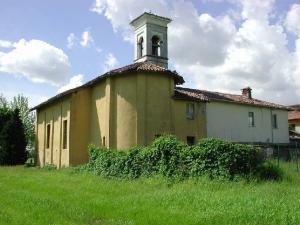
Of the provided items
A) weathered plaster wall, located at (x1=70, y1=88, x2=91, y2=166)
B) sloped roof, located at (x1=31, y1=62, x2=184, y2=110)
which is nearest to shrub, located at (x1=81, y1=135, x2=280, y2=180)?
sloped roof, located at (x1=31, y1=62, x2=184, y2=110)

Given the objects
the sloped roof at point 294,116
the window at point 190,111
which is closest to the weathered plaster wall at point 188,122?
the window at point 190,111

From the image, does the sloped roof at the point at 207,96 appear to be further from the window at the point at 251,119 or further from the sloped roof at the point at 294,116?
the sloped roof at the point at 294,116

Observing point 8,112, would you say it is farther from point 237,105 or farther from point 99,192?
point 99,192

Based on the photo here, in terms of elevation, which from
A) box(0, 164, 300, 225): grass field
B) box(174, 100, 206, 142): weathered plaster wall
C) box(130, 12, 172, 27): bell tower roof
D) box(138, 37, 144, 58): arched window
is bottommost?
box(0, 164, 300, 225): grass field

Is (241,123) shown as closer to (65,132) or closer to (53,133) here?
(65,132)

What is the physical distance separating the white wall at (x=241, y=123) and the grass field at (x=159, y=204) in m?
15.8

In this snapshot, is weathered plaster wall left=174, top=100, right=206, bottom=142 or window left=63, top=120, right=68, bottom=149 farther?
window left=63, top=120, right=68, bottom=149

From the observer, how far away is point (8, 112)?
39844 mm

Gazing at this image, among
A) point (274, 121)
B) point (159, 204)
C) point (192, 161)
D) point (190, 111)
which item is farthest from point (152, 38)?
point (159, 204)

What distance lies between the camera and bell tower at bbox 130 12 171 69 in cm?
3209

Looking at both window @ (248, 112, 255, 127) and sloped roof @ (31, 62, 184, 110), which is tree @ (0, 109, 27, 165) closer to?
sloped roof @ (31, 62, 184, 110)

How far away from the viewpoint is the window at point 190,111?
2859 cm

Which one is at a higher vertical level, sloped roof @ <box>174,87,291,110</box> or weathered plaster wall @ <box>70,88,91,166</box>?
sloped roof @ <box>174,87,291,110</box>

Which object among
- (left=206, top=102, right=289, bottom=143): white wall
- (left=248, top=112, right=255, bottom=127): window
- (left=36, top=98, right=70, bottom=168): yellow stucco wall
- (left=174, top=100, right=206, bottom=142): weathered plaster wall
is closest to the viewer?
(left=174, top=100, right=206, bottom=142): weathered plaster wall
